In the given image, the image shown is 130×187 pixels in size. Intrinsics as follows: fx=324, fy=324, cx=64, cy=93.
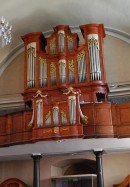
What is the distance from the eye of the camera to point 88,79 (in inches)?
442

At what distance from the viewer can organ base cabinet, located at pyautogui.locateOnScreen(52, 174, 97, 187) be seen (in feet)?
39.8

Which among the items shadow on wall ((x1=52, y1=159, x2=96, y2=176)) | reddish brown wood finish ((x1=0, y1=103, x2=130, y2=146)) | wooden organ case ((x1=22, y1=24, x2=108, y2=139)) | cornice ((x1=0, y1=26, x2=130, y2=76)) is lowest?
shadow on wall ((x1=52, y1=159, x2=96, y2=176))

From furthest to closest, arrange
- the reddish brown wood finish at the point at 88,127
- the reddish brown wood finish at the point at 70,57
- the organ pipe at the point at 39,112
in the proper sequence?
1. the reddish brown wood finish at the point at 70,57
2. the organ pipe at the point at 39,112
3. the reddish brown wood finish at the point at 88,127

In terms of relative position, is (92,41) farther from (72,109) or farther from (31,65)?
(72,109)

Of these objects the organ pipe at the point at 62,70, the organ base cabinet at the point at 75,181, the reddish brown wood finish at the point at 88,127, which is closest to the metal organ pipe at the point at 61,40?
the organ pipe at the point at 62,70

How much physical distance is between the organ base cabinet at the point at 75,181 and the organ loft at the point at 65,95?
2922 millimetres

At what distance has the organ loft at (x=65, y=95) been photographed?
989 cm

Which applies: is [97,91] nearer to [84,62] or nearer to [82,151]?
[84,62]

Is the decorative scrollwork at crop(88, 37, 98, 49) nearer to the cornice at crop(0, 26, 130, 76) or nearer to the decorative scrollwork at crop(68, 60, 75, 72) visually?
the decorative scrollwork at crop(68, 60, 75, 72)

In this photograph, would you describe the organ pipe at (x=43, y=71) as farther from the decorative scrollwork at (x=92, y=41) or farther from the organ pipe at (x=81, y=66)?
the decorative scrollwork at (x=92, y=41)

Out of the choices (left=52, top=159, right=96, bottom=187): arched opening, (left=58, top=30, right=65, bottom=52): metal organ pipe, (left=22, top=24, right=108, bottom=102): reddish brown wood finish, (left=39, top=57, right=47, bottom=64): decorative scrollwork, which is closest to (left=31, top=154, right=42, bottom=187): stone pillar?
(left=52, top=159, right=96, bottom=187): arched opening

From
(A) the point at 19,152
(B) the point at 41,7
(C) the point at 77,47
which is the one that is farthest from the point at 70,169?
(B) the point at 41,7

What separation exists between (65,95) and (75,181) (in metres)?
3.89

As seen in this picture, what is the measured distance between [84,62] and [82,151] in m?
3.16
